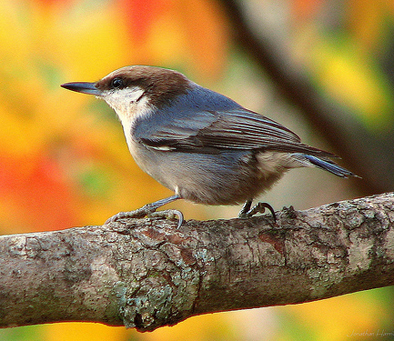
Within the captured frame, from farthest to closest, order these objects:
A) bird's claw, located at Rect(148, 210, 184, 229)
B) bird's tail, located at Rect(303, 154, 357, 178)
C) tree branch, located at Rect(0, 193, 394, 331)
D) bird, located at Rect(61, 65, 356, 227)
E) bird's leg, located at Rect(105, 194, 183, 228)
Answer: bird, located at Rect(61, 65, 356, 227), bird's tail, located at Rect(303, 154, 357, 178), bird's leg, located at Rect(105, 194, 183, 228), bird's claw, located at Rect(148, 210, 184, 229), tree branch, located at Rect(0, 193, 394, 331)

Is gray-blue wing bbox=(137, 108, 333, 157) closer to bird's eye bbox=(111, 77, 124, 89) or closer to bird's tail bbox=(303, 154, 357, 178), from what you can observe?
bird's tail bbox=(303, 154, 357, 178)

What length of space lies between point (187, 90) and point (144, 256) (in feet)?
5.03

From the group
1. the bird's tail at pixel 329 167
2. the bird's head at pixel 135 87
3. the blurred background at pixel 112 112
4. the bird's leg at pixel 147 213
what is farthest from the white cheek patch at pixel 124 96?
the bird's tail at pixel 329 167

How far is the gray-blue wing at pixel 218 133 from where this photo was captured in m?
2.82

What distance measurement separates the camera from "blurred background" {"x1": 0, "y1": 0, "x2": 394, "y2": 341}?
3.22 metres

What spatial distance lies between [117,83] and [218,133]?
85 centimetres

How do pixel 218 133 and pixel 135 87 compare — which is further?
pixel 135 87

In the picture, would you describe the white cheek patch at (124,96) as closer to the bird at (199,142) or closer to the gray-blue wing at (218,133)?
the bird at (199,142)

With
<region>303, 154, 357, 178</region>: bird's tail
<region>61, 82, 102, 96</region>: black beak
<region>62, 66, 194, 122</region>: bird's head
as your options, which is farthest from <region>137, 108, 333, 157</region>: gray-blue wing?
<region>61, 82, 102, 96</region>: black beak

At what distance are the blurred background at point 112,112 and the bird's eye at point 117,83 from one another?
21 cm

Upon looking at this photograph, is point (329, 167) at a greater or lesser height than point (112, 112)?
lesser

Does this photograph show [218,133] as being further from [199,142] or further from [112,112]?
[112,112]

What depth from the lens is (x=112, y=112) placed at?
150 inches

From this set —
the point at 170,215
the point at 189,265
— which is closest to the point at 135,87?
the point at 170,215
